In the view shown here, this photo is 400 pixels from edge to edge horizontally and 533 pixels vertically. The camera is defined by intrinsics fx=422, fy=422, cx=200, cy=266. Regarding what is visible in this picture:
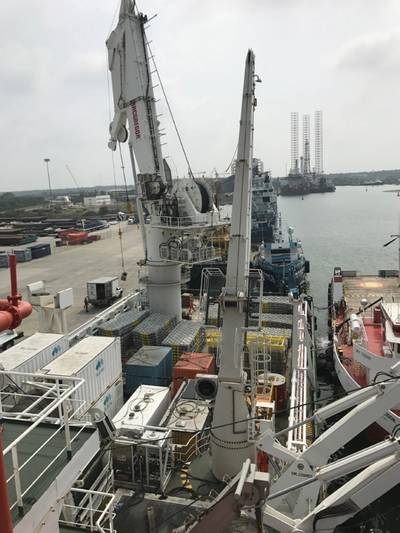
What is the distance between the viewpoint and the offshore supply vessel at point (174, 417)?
6.93m

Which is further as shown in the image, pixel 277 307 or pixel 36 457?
pixel 277 307

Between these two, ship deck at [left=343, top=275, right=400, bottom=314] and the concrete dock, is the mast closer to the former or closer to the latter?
ship deck at [left=343, top=275, right=400, bottom=314]

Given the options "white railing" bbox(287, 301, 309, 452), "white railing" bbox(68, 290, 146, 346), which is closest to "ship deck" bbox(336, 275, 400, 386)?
"white railing" bbox(287, 301, 309, 452)

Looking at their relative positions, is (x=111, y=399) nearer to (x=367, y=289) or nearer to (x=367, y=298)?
(x=367, y=298)

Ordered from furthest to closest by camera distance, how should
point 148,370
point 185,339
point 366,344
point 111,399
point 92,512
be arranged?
point 185,339 < point 366,344 < point 148,370 < point 111,399 < point 92,512

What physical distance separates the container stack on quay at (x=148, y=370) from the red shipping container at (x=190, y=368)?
746mm

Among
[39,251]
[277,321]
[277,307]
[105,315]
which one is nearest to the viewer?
[277,321]

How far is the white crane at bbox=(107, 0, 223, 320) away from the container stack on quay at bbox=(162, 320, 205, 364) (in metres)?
2.44

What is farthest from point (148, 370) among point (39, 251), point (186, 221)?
point (39, 251)

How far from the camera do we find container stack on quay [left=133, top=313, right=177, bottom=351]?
20688mm

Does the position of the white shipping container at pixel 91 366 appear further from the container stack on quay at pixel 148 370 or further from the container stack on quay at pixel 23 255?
the container stack on quay at pixel 23 255

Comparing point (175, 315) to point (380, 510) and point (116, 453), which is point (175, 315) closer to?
point (116, 453)

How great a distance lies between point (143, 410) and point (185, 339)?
252 inches

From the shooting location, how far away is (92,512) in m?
8.74
